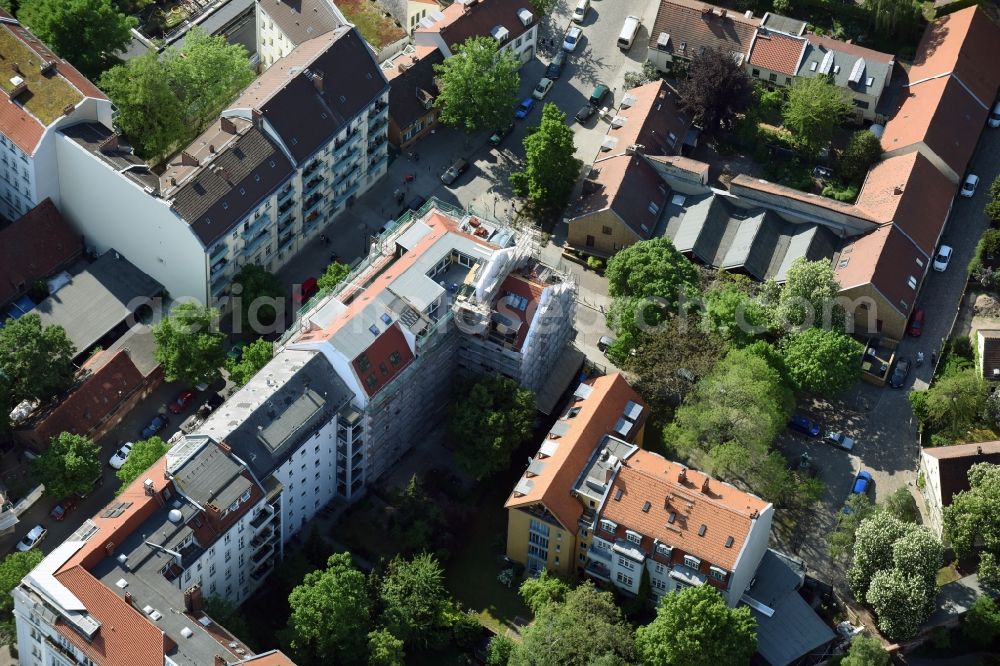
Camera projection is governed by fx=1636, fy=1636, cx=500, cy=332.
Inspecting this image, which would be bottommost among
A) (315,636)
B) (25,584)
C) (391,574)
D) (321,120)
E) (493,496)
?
(25,584)

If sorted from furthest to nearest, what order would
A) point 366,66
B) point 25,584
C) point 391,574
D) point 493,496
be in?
1. point 366,66
2. point 493,496
3. point 391,574
4. point 25,584

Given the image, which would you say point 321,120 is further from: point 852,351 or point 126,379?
point 852,351

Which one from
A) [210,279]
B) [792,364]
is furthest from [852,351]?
[210,279]

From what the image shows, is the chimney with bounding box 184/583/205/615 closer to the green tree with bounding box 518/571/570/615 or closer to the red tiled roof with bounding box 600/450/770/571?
the green tree with bounding box 518/571/570/615

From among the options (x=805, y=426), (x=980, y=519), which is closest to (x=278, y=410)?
(x=805, y=426)

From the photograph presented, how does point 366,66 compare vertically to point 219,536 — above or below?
above

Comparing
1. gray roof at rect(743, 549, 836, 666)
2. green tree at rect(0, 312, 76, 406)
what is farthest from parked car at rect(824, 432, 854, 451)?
green tree at rect(0, 312, 76, 406)

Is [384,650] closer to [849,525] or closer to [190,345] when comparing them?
[190,345]

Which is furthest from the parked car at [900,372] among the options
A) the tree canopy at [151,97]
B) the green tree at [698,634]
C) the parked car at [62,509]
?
the parked car at [62,509]
